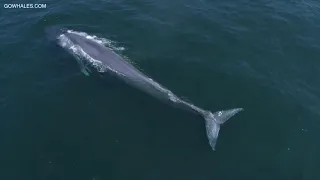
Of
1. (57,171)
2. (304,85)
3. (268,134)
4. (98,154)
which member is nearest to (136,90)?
(98,154)

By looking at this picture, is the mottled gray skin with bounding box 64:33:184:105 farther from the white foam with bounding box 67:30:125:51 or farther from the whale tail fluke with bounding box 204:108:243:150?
the whale tail fluke with bounding box 204:108:243:150

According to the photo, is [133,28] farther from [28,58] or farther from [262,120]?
[262,120]

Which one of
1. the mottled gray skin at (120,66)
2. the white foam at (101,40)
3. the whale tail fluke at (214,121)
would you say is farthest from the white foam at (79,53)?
the whale tail fluke at (214,121)

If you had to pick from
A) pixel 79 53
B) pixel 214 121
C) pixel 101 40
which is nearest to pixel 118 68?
pixel 79 53

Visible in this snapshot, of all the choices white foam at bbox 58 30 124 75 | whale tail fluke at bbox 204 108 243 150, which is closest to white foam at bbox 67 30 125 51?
white foam at bbox 58 30 124 75

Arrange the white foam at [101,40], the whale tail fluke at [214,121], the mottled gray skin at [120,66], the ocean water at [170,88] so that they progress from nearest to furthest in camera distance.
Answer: the ocean water at [170,88] < the whale tail fluke at [214,121] < the mottled gray skin at [120,66] < the white foam at [101,40]

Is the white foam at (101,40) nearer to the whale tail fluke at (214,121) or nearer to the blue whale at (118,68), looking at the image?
the blue whale at (118,68)

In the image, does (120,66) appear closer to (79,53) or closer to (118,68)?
(118,68)
